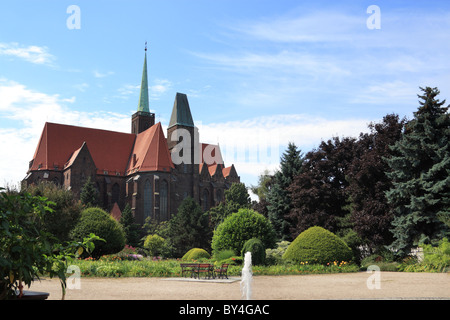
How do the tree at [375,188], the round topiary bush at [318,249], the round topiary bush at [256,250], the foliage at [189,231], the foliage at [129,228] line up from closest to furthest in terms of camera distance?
the round topiary bush at [256,250] < the round topiary bush at [318,249] < the tree at [375,188] < the foliage at [189,231] < the foliage at [129,228]

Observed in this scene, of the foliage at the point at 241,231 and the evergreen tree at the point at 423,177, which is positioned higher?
the evergreen tree at the point at 423,177

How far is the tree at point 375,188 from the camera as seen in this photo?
29.6 meters

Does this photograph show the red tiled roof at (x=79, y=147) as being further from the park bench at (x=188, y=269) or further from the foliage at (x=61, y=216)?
the park bench at (x=188, y=269)

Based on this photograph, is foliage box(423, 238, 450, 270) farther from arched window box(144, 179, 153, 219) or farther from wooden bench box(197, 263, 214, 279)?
arched window box(144, 179, 153, 219)

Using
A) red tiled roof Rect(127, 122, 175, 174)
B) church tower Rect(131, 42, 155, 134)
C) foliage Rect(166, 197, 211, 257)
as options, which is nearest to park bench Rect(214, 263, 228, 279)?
foliage Rect(166, 197, 211, 257)

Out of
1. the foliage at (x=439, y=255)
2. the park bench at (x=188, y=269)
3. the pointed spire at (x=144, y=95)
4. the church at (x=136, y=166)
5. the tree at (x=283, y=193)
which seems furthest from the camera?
the pointed spire at (x=144, y=95)

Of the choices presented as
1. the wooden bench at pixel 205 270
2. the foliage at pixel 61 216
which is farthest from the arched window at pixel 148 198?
the wooden bench at pixel 205 270

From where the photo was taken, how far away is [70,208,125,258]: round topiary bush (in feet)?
101

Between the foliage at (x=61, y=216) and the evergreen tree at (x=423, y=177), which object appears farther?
the foliage at (x=61, y=216)

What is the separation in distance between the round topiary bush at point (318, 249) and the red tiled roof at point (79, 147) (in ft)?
189

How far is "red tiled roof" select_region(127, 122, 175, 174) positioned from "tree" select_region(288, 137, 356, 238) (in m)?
40.7

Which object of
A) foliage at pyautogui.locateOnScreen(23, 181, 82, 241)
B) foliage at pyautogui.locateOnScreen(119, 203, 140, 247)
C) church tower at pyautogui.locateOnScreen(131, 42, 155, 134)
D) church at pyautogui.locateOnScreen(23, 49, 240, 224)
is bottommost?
foliage at pyautogui.locateOnScreen(119, 203, 140, 247)

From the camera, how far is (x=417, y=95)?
92.4ft
